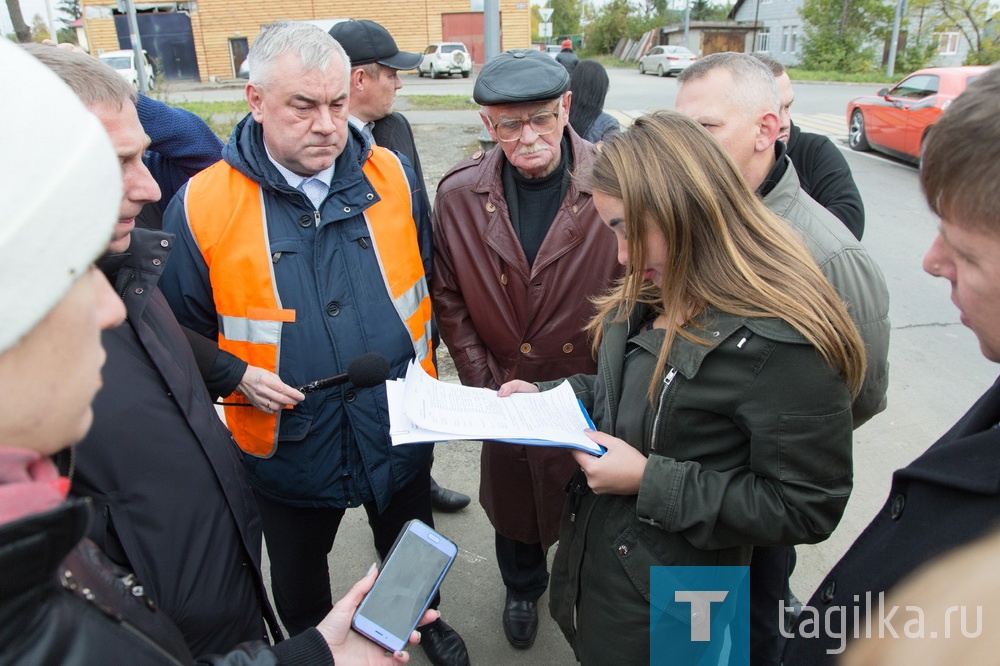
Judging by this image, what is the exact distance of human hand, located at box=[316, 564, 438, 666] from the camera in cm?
141

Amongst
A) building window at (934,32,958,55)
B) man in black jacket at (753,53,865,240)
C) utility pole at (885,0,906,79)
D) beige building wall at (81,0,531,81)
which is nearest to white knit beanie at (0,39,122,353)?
man in black jacket at (753,53,865,240)

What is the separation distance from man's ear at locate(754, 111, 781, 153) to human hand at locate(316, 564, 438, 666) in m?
1.97

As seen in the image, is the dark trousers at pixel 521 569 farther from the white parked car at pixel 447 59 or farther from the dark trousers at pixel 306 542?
the white parked car at pixel 447 59

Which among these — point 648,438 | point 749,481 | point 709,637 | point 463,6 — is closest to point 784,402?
point 749,481

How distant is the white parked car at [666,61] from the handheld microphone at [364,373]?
105ft

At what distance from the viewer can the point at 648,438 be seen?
176 centimetres

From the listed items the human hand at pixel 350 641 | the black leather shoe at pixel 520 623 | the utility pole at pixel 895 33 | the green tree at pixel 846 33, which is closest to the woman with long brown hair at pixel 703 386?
the human hand at pixel 350 641

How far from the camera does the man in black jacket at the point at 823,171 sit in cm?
322

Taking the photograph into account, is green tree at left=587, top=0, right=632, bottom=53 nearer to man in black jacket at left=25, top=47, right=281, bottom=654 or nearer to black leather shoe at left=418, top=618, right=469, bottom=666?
black leather shoe at left=418, top=618, right=469, bottom=666

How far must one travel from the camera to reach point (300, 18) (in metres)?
32.0

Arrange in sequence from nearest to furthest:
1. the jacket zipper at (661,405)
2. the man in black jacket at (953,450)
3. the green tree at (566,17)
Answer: the man in black jacket at (953,450) < the jacket zipper at (661,405) < the green tree at (566,17)

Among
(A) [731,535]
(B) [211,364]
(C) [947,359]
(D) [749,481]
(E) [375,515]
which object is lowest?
(C) [947,359]

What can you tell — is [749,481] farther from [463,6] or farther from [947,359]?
[463,6]

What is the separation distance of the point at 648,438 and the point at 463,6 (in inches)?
1401
